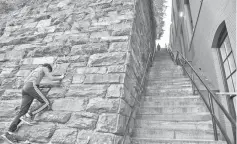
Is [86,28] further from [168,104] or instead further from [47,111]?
[168,104]

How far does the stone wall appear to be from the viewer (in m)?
2.47

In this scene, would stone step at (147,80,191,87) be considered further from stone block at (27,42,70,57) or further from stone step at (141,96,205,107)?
stone block at (27,42,70,57)

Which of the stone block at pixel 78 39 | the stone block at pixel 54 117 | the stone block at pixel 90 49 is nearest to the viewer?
the stone block at pixel 54 117

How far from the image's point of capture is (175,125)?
10.4ft

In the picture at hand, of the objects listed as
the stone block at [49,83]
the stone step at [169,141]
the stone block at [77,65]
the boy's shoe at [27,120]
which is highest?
the stone block at [77,65]

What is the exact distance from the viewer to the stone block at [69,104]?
104 inches

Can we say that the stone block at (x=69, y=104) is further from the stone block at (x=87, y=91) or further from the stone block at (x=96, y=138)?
the stone block at (x=96, y=138)

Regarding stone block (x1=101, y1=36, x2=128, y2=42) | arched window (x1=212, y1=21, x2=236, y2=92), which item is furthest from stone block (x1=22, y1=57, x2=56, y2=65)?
arched window (x1=212, y1=21, x2=236, y2=92)

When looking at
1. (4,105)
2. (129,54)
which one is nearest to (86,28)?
(129,54)

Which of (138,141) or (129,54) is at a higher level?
(129,54)

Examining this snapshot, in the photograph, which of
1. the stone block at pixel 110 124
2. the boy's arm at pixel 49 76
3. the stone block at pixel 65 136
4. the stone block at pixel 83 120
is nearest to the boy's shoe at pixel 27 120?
the stone block at pixel 65 136

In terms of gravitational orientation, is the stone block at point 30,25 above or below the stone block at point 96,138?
above

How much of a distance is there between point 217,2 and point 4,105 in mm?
4871

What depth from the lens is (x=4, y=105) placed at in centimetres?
302
